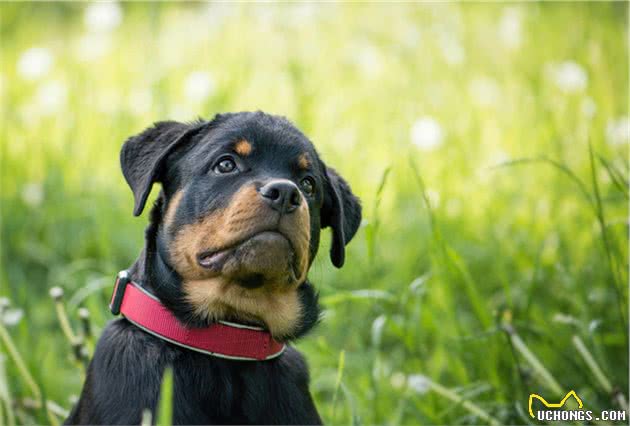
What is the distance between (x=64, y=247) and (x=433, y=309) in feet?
8.22

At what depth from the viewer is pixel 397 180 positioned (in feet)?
20.2

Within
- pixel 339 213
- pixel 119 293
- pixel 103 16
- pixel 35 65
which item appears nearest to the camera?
pixel 119 293

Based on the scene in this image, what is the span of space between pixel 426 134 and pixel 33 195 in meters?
2.78

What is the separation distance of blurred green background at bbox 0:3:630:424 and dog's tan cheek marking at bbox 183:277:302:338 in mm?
409

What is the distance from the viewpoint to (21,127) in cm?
644

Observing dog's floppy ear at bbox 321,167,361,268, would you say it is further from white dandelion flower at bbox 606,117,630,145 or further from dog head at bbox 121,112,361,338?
white dandelion flower at bbox 606,117,630,145

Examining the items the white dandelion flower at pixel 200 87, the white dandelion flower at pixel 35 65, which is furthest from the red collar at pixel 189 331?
the white dandelion flower at pixel 35 65

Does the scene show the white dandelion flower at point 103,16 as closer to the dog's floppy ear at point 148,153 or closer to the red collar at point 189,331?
the dog's floppy ear at point 148,153

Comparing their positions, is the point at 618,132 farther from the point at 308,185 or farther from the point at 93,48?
the point at 93,48

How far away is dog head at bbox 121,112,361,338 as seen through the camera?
2820 millimetres

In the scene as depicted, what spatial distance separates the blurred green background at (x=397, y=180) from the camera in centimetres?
378

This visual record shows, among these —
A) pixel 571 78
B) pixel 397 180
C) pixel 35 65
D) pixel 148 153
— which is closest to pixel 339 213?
pixel 148 153

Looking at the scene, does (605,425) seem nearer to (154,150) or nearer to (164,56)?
(154,150)

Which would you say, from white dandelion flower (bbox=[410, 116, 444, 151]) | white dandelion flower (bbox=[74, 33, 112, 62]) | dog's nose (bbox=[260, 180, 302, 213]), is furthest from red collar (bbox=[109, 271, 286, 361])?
white dandelion flower (bbox=[74, 33, 112, 62])
